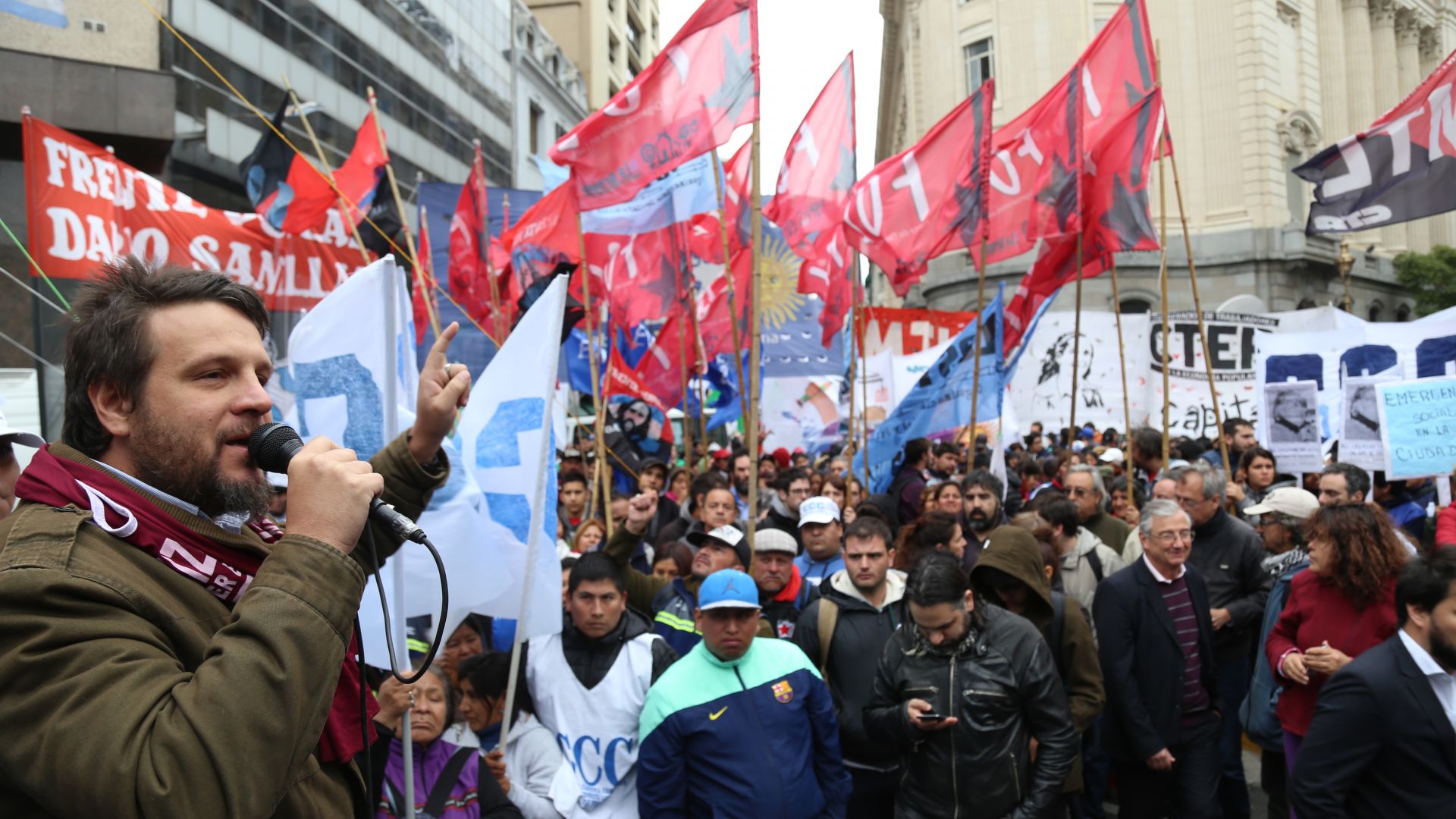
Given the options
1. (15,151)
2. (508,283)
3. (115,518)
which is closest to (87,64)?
(15,151)

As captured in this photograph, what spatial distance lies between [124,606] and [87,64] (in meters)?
18.7

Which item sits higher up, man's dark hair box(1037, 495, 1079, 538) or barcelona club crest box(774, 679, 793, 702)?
man's dark hair box(1037, 495, 1079, 538)

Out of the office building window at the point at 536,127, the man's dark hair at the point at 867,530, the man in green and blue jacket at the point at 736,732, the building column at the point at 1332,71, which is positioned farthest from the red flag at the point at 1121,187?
the office building window at the point at 536,127

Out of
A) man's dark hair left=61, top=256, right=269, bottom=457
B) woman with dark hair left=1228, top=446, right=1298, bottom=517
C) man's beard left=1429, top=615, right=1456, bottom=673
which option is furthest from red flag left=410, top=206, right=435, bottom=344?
man's dark hair left=61, top=256, right=269, bottom=457

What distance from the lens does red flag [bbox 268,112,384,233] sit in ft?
33.0

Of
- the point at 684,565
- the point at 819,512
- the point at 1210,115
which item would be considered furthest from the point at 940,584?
the point at 1210,115

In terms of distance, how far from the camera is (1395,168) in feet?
26.6

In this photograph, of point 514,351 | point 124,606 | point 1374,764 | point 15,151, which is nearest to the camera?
point 124,606

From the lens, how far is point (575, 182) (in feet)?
24.0

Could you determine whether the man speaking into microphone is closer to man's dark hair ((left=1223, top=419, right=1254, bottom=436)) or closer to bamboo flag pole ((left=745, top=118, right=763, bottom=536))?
bamboo flag pole ((left=745, top=118, right=763, bottom=536))

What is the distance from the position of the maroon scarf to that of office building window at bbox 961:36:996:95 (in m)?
36.4

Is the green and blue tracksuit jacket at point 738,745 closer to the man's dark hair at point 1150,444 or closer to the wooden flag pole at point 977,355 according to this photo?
the wooden flag pole at point 977,355

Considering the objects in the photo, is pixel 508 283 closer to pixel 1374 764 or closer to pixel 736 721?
pixel 736 721

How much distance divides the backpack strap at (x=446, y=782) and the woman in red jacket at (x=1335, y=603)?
3351 millimetres
